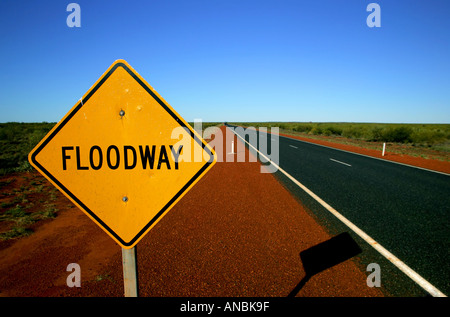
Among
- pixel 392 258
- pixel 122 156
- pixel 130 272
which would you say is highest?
pixel 122 156

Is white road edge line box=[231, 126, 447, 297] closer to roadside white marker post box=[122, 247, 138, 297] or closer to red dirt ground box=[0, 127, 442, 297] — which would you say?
red dirt ground box=[0, 127, 442, 297]

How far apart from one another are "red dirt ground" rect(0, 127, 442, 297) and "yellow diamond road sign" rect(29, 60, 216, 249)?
1.81 m

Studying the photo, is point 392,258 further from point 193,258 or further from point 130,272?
point 130,272

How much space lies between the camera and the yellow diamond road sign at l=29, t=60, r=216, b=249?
1.43 meters

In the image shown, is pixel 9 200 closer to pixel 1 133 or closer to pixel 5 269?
pixel 5 269

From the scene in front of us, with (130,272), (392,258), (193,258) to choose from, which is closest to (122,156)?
(130,272)

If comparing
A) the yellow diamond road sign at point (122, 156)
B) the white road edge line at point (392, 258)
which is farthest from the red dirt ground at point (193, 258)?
the yellow diamond road sign at point (122, 156)

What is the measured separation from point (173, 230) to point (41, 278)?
6.47ft

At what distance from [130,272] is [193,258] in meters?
2.26

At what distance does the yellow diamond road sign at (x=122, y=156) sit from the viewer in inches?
56.1

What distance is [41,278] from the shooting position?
3.04 meters

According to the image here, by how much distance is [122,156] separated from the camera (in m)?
1.45

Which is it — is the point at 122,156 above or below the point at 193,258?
above

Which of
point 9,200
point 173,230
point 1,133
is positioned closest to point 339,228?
point 173,230
